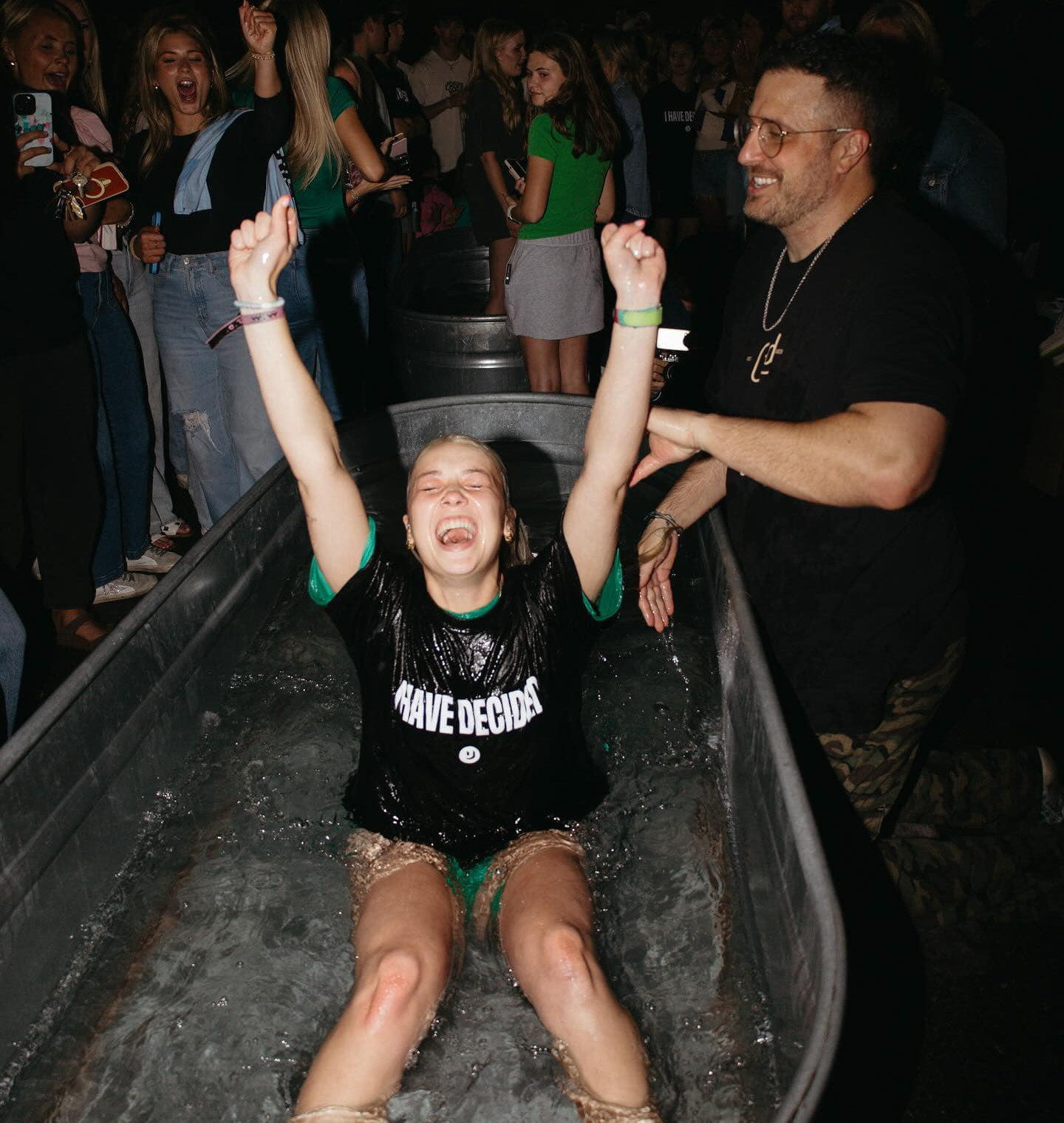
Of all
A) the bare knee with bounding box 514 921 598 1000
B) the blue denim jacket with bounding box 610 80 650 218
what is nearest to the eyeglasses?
the bare knee with bounding box 514 921 598 1000

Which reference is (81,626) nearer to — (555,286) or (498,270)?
(555,286)

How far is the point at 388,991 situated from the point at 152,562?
2.80 m

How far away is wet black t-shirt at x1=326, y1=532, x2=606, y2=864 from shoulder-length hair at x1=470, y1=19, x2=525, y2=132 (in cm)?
323

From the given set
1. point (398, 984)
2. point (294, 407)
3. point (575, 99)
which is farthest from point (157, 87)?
point (398, 984)

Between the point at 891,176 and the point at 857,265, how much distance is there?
4.76 feet

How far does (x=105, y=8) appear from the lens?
10.5 meters

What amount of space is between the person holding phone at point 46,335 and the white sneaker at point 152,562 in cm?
55

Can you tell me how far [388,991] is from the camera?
169 cm

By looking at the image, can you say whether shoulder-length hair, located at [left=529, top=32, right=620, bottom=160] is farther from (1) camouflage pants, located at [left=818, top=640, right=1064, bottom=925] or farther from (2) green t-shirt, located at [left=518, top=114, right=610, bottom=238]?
(1) camouflage pants, located at [left=818, top=640, right=1064, bottom=925]

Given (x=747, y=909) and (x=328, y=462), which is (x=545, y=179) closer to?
(x=328, y=462)

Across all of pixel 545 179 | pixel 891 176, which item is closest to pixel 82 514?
pixel 545 179

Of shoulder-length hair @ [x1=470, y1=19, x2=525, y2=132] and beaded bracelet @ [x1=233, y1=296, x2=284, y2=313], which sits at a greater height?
shoulder-length hair @ [x1=470, y1=19, x2=525, y2=132]

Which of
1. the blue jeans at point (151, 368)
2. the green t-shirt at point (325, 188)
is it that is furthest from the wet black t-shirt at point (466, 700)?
the blue jeans at point (151, 368)

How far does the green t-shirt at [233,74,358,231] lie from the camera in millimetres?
3631
